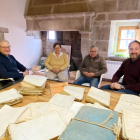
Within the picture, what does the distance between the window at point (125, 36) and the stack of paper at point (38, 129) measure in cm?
320

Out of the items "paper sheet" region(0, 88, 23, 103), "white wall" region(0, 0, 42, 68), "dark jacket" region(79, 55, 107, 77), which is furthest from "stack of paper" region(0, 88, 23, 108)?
"white wall" region(0, 0, 42, 68)

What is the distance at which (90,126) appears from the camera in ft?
1.94

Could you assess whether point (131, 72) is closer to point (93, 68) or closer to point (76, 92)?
point (93, 68)

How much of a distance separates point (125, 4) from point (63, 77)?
85.3 inches

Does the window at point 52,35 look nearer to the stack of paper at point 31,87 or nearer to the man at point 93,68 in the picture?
the man at point 93,68

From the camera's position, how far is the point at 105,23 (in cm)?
295

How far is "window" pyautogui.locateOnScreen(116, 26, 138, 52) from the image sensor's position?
3.17m

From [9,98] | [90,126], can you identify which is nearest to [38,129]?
[90,126]

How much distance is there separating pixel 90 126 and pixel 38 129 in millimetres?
266

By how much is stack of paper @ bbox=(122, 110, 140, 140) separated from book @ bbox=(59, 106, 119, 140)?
57mm

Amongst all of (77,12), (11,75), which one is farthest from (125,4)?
(11,75)

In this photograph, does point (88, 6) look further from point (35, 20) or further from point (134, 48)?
point (134, 48)

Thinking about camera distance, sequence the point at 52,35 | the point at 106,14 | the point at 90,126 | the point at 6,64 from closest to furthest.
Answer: the point at 90,126 < the point at 6,64 < the point at 106,14 < the point at 52,35

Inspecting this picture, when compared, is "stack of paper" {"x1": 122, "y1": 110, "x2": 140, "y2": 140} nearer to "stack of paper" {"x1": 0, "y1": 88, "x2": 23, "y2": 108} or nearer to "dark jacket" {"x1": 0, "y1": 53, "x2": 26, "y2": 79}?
"stack of paper" {"x1": 0, "y1": 88, "x2": 23, "y2": 108}
